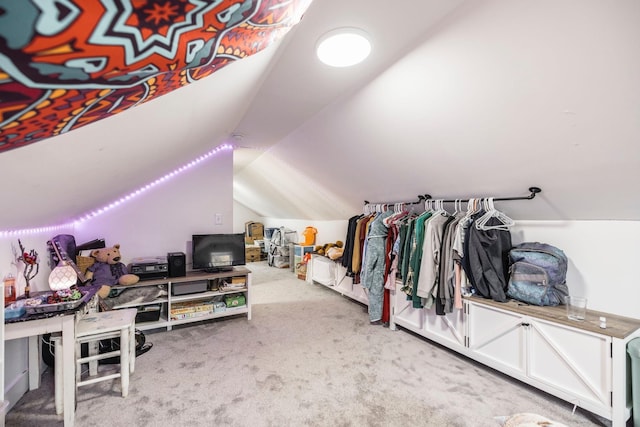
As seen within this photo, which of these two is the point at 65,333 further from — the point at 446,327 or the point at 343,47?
the point at 446,327

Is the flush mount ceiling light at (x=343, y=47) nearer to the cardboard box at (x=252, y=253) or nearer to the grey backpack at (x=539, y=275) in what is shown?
the grey backpack at (x=539, y=275)

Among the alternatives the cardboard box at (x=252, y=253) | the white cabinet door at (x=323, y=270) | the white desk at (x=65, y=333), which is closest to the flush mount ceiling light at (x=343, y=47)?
the white desk at (x=65, y=333)

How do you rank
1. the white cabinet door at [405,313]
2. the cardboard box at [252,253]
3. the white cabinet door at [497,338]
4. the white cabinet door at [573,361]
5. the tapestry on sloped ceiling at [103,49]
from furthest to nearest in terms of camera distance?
the cardboard box at [252,253]
the white cabinet door at [405,313]
the white cabinet door at [497,338]
the white cabinet door at [573,361]
the tapestry on sloped ceiling at [103,49]

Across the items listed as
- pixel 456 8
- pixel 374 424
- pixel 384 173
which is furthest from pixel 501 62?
pixel 374 424

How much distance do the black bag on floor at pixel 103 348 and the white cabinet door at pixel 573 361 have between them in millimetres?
3216

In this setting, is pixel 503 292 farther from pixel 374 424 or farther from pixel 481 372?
pixel 374 424

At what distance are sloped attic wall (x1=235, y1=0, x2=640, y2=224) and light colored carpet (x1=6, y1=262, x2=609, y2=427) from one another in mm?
1446

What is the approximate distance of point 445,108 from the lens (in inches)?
76.7

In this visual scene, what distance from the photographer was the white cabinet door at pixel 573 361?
1.76m

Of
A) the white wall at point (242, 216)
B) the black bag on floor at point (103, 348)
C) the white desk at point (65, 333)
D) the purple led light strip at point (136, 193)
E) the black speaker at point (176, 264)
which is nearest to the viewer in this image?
the white desk at point (65, 333)

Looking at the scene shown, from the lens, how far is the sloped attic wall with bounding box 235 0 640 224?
130cm

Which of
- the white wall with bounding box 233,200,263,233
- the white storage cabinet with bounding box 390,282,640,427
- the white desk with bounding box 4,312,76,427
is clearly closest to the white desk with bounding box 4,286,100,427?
the white desk with bounding box 4,312,76,427

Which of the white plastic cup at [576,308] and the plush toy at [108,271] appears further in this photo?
the plush toy at [108,271]

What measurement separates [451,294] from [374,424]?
1.23 meters
